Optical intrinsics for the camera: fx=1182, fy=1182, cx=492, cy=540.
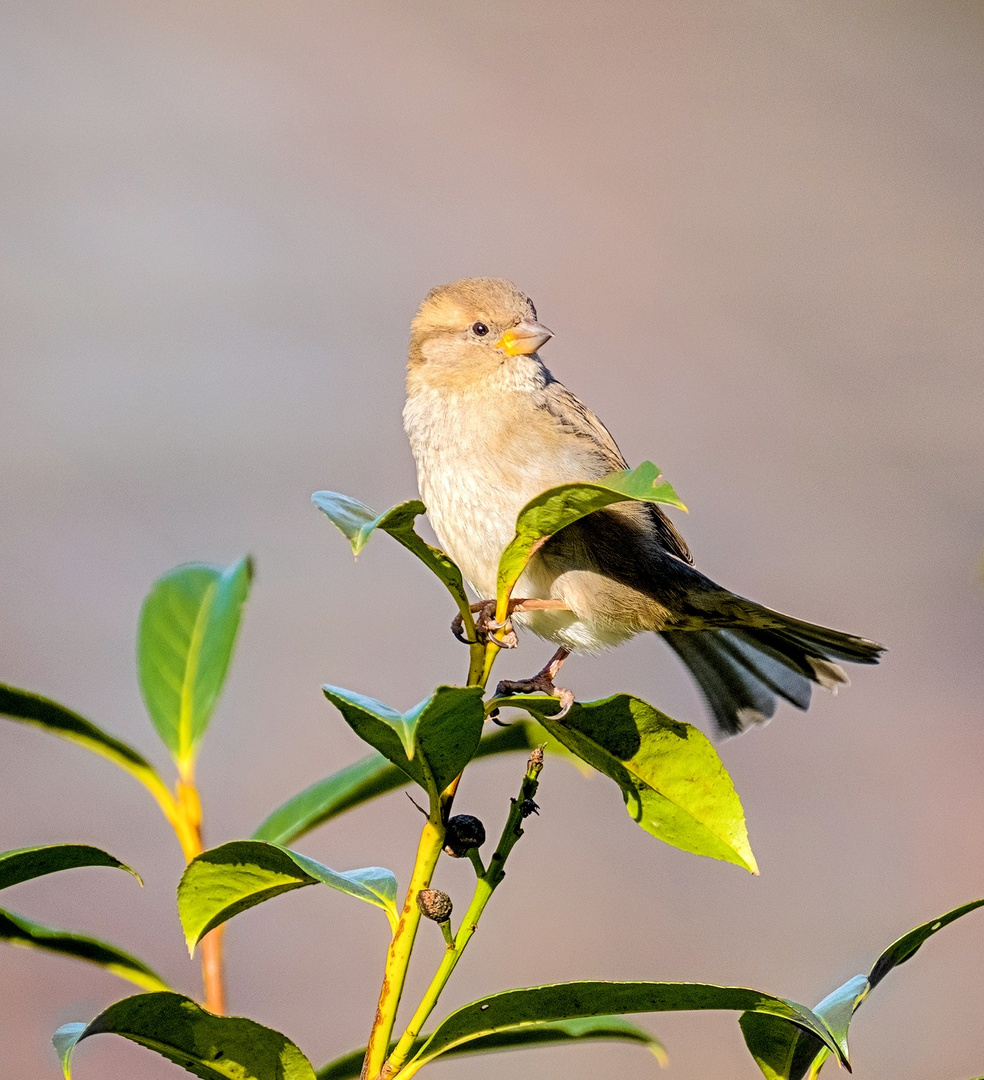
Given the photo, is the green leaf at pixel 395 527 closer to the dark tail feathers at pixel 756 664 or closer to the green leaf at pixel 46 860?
the green leaf at pixel 46 860

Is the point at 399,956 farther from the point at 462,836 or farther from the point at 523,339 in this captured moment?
the point at 523,339

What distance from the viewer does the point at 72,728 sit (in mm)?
1405

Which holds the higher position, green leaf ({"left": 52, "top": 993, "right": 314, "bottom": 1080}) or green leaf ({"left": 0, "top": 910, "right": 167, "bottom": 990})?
green leaf ({"left": 0, "top": 910, "right": 167, "bottom": 990})

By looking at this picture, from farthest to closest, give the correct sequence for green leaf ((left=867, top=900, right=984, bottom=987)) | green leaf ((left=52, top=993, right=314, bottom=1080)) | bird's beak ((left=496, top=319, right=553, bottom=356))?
bird's beak ((left=496, top=319, right=553, bottom=356))
green leaf ((left=867, top=900, right=984, bottom=987))
green leaf ((left=52, top=993, right=314, bottom=1080))

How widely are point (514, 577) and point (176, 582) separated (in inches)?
26.1

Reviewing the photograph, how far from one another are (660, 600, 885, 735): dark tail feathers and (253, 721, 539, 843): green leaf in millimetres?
731

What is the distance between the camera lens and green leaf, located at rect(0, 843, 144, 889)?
3.60 ft

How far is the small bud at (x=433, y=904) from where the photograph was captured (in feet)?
3.36

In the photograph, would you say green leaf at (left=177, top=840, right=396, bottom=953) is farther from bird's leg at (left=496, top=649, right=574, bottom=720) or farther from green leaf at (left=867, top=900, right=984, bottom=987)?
green leaf at (left=867, top=900, right=984, bottom=987)

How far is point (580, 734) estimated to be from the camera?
45.9 inches

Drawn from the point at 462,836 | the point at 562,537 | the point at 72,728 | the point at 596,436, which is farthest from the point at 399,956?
the point at 596,436

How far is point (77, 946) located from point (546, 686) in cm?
87

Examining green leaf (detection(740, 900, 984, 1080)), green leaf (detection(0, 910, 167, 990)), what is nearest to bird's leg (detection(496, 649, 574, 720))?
green leaf (detection(740, 900, 984, 1080))

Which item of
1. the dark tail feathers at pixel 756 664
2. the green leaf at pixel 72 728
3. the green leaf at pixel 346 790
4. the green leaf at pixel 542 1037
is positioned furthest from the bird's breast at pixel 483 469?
the green leaf at pixel 542 1037
